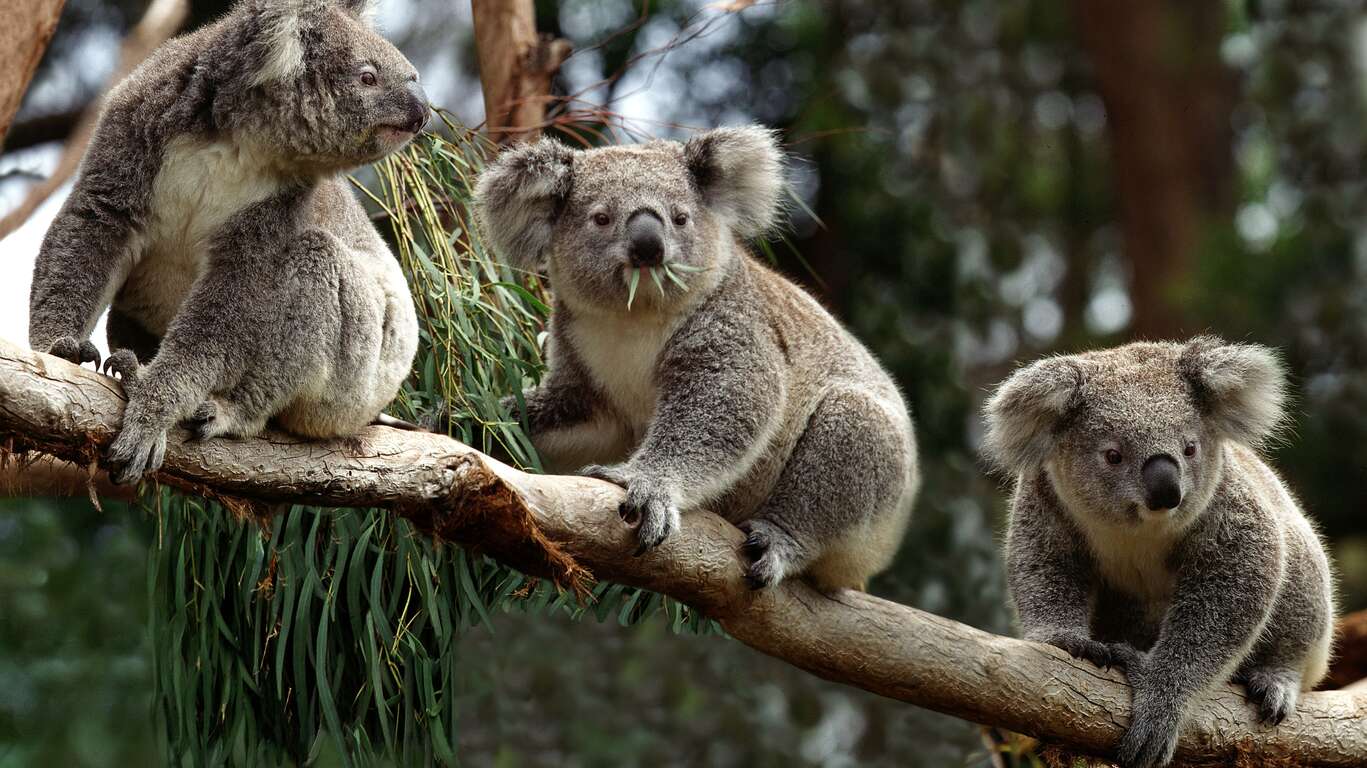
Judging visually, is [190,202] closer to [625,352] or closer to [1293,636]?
[625,352]

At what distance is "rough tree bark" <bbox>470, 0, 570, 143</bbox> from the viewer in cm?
507

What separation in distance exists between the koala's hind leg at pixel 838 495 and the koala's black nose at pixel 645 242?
605 millimetres

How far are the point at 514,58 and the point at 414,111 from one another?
2.28 metres

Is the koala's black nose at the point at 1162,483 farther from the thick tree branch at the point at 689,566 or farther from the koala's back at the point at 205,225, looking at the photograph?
the koala's back at the point at 205,225

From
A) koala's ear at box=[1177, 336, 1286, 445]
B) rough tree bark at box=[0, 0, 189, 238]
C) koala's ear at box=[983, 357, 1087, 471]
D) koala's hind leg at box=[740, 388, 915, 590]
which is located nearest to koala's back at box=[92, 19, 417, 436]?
koala's hind leg at box=[740, 388, 915, 590]

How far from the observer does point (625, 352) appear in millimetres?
3545

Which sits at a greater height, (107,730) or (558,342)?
(558,342)

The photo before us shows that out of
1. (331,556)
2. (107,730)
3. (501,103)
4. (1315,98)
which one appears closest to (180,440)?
(331,556)

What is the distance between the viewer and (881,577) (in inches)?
304

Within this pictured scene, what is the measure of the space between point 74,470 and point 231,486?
50.6 inches

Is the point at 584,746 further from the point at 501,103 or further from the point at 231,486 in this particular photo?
the point at 231,486

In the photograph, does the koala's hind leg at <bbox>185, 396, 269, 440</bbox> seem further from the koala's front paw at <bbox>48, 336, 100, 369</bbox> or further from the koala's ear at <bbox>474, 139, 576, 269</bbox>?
the koala's ear at <bbox>474, 139, 576, 269</bbox>

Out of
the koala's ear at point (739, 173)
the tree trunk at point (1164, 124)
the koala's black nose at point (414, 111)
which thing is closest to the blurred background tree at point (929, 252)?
the tree trunk at point (1164, 124)

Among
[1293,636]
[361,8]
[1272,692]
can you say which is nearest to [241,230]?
[361,8]
